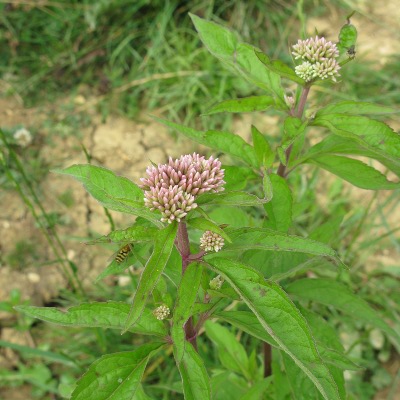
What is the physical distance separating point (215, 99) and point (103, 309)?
2871 millimetres

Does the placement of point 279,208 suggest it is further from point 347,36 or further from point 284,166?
point 347,36

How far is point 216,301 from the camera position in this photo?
152cm

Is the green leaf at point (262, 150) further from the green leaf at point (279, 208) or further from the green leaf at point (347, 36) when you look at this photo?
the green leaf at point (347, 36)

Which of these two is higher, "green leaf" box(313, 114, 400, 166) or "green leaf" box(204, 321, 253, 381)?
"green leaf" box(313, 114, 400, 166)

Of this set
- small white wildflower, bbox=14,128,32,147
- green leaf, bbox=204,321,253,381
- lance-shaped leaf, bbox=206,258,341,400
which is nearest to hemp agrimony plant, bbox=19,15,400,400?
lance-shaped leaf, bbox=206,258,341,400

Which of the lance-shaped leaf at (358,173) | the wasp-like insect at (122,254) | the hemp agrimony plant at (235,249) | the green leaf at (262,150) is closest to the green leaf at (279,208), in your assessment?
the hemp agrimony plant at (235,249)

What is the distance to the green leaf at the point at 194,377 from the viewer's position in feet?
4.38

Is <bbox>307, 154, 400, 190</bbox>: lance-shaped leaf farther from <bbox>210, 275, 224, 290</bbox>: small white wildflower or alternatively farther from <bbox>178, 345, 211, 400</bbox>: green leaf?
<bbox>178, 345, 211, 400</bbox>: green leaf

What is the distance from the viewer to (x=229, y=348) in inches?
89.0

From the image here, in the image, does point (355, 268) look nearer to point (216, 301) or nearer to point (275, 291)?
point (216, 301)

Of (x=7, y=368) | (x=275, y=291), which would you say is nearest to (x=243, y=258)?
(x=275, y=291)

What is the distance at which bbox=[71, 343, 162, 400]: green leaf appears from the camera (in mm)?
1336

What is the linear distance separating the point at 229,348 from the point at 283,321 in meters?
1.13

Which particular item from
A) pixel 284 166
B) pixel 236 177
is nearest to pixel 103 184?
pixel 236 177
